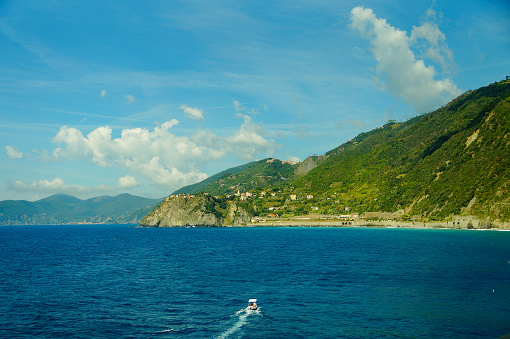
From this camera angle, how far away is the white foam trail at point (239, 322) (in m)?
34.2

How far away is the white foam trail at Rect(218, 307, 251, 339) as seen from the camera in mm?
34156

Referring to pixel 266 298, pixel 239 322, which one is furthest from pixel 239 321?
pixel 266 298

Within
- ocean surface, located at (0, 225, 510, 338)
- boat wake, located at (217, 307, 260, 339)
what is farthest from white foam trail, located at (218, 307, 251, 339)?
ocean surface, located at (0, 225, 510, 338)

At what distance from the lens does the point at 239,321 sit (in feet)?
124

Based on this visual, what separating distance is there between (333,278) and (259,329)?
27667 mm

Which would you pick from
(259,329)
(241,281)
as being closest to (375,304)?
(259,329)

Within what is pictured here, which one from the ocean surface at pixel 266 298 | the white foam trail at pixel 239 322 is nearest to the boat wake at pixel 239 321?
the white foam trail at pixel 239 322

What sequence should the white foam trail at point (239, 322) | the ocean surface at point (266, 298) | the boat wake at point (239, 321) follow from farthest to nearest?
1. the ocean surface at point (266, 298)
2. the boat wake at point (239, 321)
3. the white foam trail at point (239, 322)

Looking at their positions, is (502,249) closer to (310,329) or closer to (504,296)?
(504,296)

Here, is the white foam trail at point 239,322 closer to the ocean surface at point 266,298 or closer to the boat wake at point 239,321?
the boat wake at point 239,321

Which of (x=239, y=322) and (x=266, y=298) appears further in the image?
(x=266, y=298)

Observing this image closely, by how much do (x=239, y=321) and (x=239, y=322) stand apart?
31 cm

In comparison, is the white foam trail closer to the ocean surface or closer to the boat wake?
the boat wake

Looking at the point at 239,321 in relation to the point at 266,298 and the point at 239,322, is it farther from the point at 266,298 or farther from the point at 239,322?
the point at 266,298
